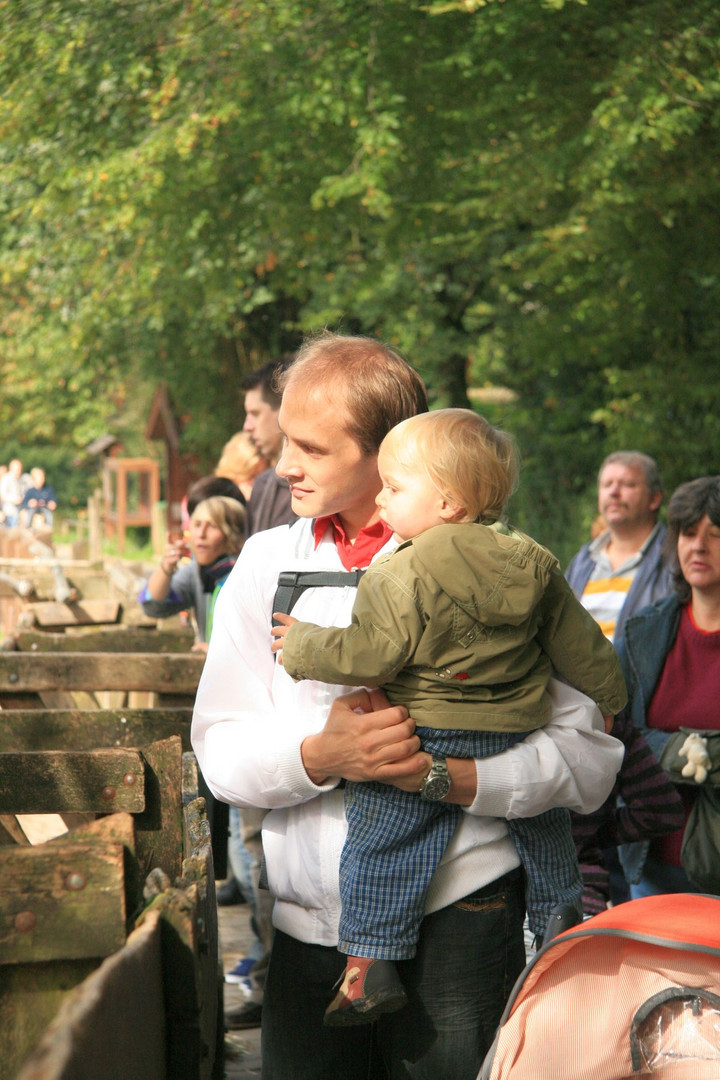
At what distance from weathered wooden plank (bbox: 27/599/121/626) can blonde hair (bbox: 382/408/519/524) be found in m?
5.79

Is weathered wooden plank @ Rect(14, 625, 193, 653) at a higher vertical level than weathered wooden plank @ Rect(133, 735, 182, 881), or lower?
lower

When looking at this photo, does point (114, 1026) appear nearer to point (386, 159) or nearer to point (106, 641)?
point (106, 641)

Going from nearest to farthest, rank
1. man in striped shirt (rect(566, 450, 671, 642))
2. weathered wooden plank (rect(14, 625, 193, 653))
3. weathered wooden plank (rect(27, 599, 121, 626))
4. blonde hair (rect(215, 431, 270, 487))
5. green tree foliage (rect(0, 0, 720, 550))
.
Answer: weathered wooden plank (rect(14, 625, 193, 653)), man in striped shirt (rect(566, 450, 671, 642)), blonde hair (rect(215, 431, 270, 487)), weathered wooden plank (rect(27, 599, 121, 626)), green tree foliage (rect(0, 0, 720, 550))

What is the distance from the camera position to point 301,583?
7.98ft

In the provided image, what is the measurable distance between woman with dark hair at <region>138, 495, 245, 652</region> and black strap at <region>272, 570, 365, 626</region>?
315 cm

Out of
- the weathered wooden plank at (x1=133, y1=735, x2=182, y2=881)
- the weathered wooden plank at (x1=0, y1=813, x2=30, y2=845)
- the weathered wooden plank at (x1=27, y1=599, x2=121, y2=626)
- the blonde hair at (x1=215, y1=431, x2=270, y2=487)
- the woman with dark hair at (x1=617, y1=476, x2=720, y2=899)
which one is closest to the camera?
the weathered wooden plank at (x1=133, y1=735, x2=182, y2=881)

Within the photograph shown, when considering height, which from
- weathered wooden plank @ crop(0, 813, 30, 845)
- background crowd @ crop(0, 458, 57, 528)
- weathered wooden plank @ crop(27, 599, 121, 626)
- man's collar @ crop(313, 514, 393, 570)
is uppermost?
man's collar @ crop(313, 514, 393, 570)

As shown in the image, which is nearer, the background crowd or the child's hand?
A: the child's hand

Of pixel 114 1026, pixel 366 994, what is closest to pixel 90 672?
pixel 366 994

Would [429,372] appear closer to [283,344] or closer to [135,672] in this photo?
[283,344]

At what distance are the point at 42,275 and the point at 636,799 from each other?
1571 centimetres

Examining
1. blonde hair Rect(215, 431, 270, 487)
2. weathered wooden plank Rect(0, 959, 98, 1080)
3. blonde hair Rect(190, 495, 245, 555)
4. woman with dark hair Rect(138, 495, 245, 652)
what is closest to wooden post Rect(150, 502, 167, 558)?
blonde hair Rect(215, 431, 270, 487)

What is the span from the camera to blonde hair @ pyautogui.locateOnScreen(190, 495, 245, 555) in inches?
233

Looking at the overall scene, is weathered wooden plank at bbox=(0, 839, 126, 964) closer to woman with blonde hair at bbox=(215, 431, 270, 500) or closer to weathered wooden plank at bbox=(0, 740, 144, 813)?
weathered wooden plank at bbox=(0, 740, 144, 813)
